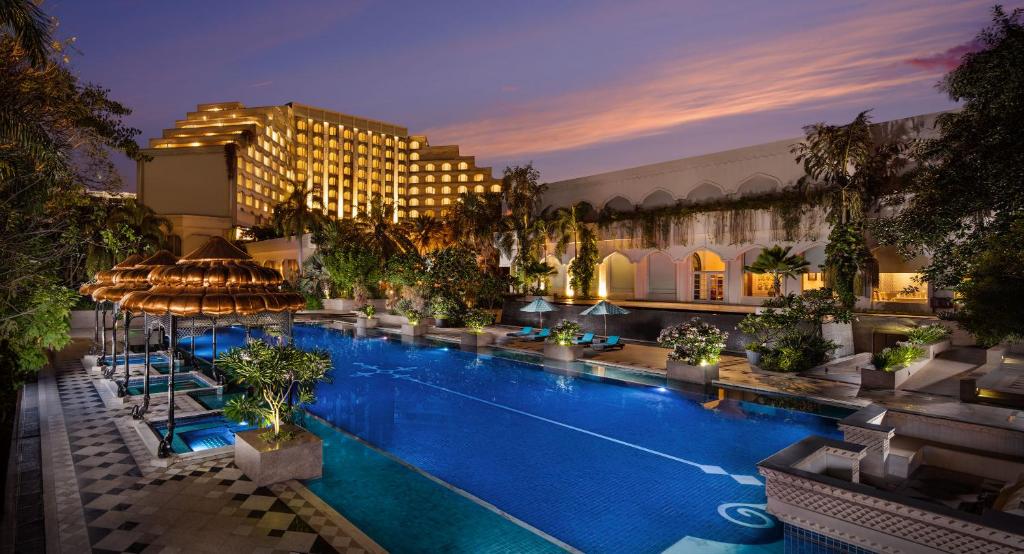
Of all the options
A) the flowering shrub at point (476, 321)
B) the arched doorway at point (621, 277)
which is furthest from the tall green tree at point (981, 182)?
the arched doorway at point (621, 277)

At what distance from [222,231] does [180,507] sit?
5368cm

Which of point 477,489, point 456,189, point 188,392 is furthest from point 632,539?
point 456,189

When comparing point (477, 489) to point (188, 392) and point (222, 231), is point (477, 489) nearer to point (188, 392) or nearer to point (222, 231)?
point (188, 392)

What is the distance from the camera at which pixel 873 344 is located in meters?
17.6

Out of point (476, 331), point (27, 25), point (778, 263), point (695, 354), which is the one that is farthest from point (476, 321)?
point (27, 25)

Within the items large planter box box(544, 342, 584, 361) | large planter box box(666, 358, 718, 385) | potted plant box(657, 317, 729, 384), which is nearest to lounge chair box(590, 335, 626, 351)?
large planter box box(544, 342, 584, 361)

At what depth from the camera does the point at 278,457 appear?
7.05 metres

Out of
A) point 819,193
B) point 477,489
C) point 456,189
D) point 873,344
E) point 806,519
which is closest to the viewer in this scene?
point 806,519

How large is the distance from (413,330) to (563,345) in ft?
27.2

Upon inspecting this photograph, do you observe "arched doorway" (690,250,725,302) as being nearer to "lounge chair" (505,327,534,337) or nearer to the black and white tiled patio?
"lounge chair" (505,327,534,337)

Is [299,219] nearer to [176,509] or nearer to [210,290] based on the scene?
[210,290]

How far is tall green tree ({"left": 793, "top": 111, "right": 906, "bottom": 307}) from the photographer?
58.5 feet

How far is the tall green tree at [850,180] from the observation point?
17.8 meters

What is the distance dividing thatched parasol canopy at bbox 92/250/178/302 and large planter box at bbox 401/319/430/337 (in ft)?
40.9
